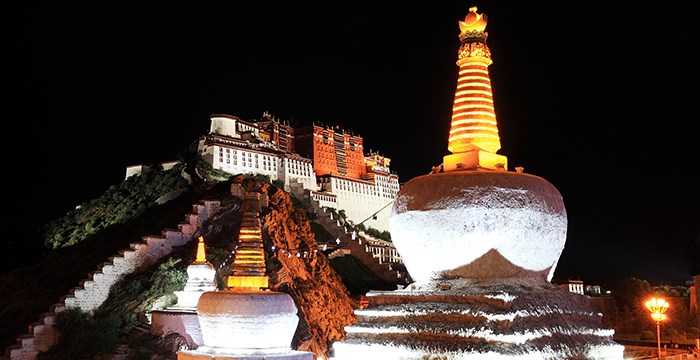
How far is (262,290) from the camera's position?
50.0ft

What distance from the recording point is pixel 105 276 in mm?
28172

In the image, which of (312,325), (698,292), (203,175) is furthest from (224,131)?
(698,292)

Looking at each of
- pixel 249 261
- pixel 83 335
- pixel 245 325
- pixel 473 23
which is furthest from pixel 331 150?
pixel 473 23

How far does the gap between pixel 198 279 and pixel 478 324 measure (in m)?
14.9

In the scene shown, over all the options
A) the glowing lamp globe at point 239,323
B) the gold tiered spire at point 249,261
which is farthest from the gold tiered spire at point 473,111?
the gold tiered spire at point 249,261

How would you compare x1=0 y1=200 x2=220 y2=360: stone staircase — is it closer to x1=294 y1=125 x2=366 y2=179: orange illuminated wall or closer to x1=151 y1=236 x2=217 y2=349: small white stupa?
x1=151 y1=236 x2=217 y2=349: small white stupa

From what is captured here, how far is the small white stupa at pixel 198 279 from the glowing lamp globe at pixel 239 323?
8.51m

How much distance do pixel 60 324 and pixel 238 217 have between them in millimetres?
10879

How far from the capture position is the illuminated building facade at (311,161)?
53553 mm

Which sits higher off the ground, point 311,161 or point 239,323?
point 311,161

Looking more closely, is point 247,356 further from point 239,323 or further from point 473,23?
point 473,23

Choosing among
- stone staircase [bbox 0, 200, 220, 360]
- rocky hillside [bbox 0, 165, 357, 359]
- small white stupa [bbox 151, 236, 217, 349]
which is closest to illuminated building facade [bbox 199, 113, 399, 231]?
rocky hillside [bbox 0, 165, 357, 359]

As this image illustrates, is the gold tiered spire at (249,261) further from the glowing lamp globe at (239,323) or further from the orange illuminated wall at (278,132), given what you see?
the orange illuminated wall at (278,132)

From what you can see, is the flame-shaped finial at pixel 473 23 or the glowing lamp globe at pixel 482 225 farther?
the flame-shaped finial at pixel 473 23
